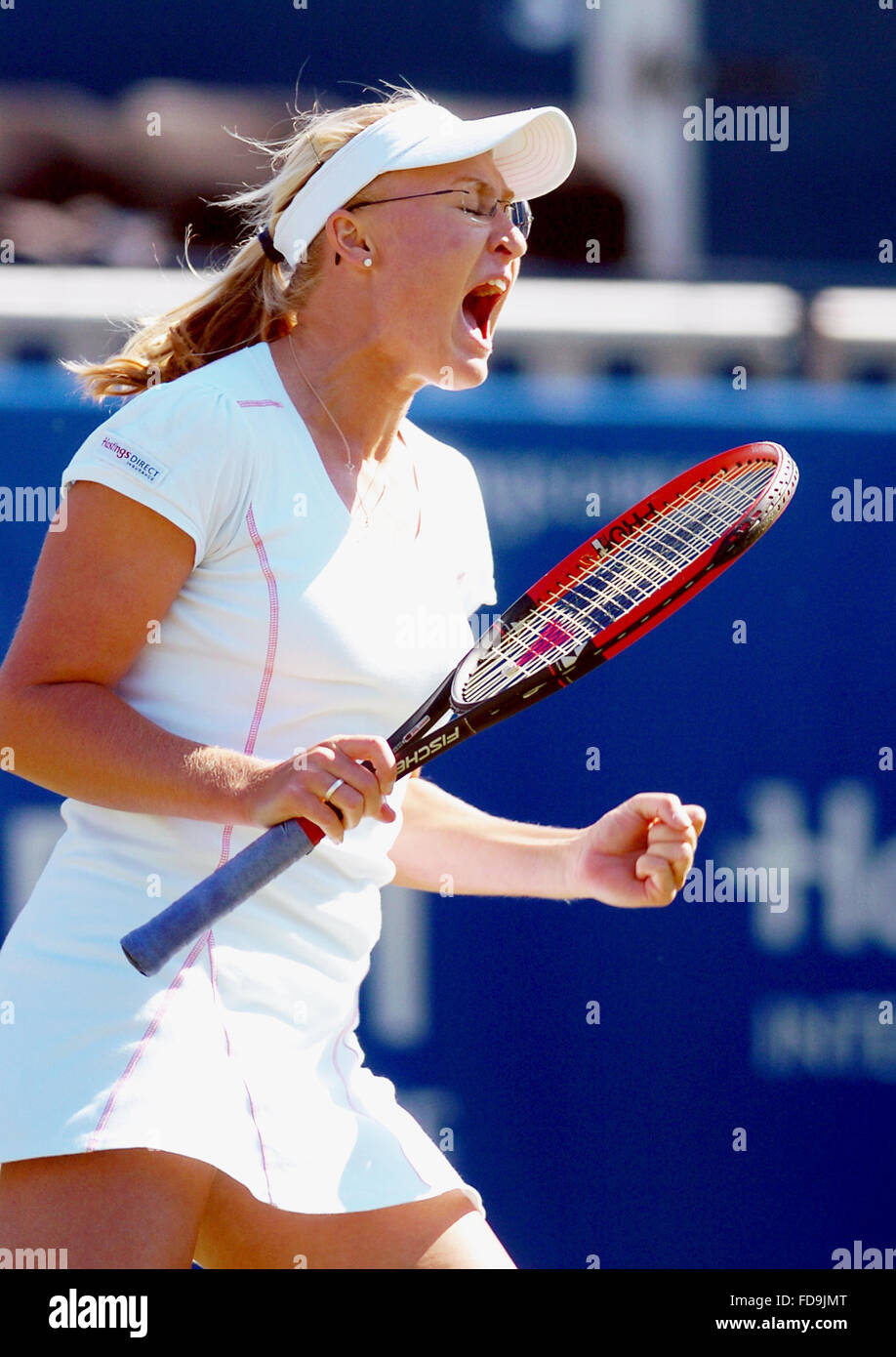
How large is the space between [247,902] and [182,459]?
438 mm

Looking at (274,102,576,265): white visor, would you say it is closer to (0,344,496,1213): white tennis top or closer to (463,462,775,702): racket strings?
(0,344,496,1213): white tennis top

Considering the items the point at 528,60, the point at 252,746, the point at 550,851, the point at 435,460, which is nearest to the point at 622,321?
the point at 435,460

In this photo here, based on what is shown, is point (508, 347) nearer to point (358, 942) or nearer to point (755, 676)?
point (755, 676)

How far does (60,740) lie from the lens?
168 cm

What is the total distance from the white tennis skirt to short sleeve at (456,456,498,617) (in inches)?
15.3

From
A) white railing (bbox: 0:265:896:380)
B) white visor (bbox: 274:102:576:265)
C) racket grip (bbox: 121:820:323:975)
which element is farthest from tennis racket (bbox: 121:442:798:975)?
white railing (bbox: 0:265:896:380)

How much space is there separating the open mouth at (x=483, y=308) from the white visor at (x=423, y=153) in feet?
0.38

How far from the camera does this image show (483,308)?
2.02 m

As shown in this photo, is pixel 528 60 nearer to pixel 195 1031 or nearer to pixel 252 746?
pixel 252 746

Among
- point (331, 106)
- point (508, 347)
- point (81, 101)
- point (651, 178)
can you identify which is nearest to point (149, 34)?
point (81, 101)

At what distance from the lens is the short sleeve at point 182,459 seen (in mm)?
1677

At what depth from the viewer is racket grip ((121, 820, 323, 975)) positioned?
1.64m

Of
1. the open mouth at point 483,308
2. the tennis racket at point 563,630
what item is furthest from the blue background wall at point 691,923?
the open mouth at point 483,308

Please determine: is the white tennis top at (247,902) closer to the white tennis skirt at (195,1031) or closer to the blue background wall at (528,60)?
the white tennis skirt at (195,1031)
